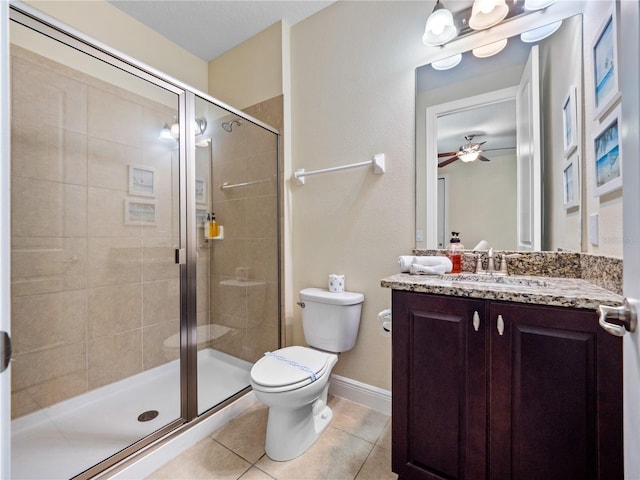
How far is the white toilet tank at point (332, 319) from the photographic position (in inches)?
65.3

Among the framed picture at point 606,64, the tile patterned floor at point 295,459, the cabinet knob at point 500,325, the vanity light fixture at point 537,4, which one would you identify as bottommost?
the tile patterned floor at point 295,459

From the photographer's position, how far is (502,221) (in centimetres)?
138

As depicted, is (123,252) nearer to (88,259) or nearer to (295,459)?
(88,259)

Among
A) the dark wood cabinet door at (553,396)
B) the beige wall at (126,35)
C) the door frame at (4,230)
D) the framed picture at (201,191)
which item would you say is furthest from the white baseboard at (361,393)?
the beige wall at (126,35)

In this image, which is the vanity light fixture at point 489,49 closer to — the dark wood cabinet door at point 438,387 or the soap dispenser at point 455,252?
the soap dispenser at point 455,252

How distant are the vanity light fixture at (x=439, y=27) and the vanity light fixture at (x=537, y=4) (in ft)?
0.99

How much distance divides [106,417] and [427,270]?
1.95m

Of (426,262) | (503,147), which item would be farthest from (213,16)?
(426,262)

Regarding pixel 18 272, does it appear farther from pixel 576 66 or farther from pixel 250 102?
pixel 576 66

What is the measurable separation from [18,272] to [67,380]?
690 mm

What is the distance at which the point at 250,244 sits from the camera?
2.10 metres

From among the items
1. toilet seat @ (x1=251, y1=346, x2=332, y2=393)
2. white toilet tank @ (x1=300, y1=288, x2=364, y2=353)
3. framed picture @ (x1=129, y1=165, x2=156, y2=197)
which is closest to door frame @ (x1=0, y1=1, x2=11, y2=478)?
toilet seat @ (x1=251, y1=346, x2=332, y2=393)

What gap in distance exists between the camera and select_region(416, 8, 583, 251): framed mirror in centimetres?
124

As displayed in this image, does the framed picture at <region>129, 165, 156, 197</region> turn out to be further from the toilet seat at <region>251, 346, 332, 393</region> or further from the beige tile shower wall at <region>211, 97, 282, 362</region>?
the toilet seat at <region>251, 346, 332, 393</region>
